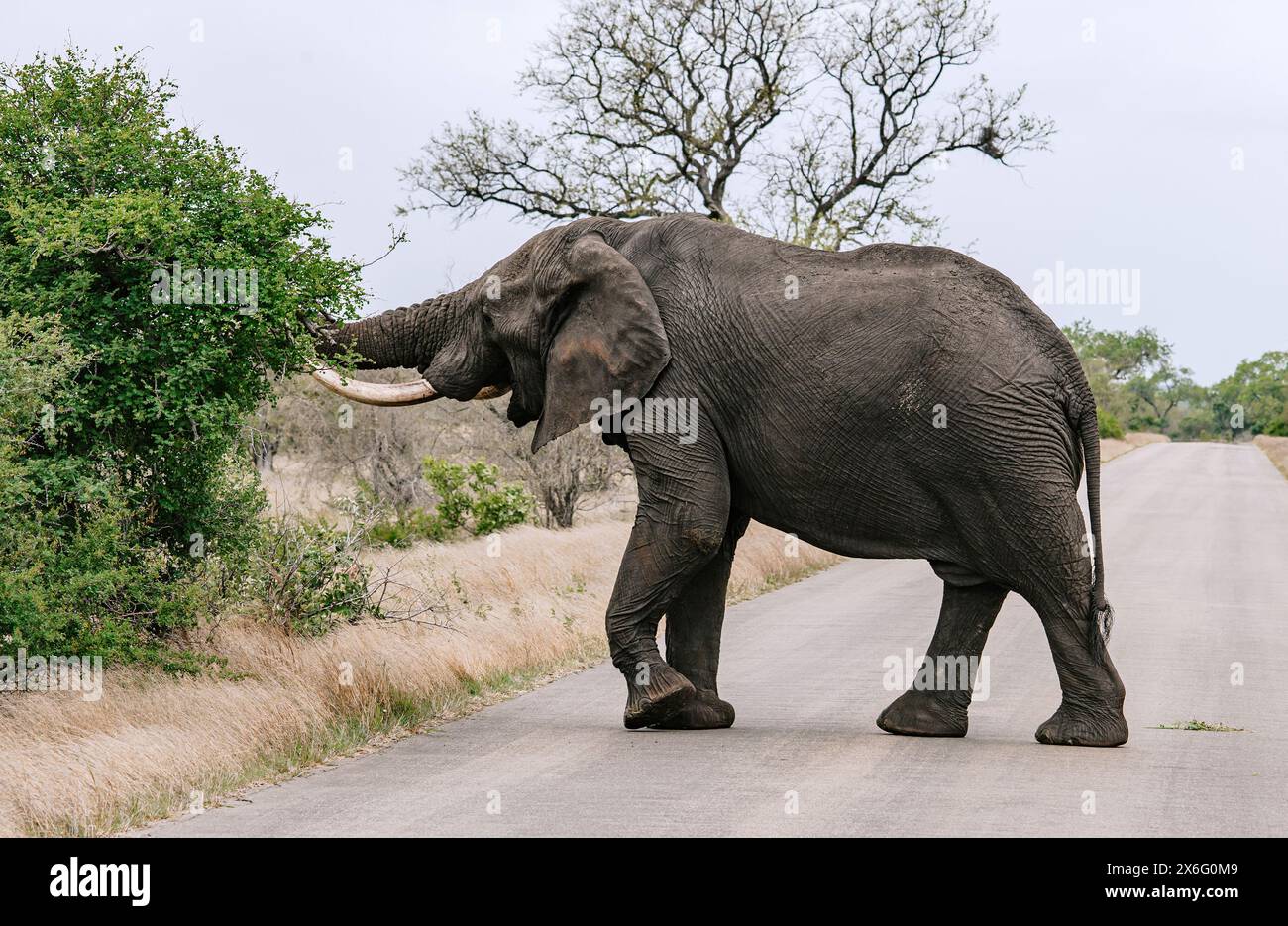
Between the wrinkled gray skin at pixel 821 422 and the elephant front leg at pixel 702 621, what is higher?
the wrinkled gray skin at pixel 821 422

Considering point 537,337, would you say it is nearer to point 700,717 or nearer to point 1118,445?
point 700,717

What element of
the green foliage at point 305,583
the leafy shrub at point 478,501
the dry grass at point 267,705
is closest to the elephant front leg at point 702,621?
the dry grass at point 267,705

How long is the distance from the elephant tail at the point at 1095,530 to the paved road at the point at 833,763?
69 cm

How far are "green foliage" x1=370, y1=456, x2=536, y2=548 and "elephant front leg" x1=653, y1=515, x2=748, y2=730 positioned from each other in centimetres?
1272

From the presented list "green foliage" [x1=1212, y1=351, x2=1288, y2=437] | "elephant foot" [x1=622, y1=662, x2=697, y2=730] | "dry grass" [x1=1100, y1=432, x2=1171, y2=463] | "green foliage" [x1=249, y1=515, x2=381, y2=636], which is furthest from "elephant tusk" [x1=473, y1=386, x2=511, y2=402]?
"green foliage" [x1=1212, y1=351, x2=1288, y2=437]

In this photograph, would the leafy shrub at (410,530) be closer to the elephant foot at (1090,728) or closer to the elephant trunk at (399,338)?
the elephant trunk at (399,338)

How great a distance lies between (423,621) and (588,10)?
23.2 meters

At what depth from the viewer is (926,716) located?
33.9 ft

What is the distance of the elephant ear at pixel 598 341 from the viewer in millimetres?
10375

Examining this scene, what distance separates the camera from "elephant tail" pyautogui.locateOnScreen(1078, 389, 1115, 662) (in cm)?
982

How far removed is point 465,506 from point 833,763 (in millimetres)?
14842

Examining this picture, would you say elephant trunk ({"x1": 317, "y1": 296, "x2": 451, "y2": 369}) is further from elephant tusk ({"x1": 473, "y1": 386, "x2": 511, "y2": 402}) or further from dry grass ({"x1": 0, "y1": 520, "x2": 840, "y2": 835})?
dry grass ({"x1": 0, "y1": 520, "x2": 840, "y2": 835})

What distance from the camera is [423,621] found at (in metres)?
12.6

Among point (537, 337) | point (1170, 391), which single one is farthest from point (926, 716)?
point (1170, 391)
